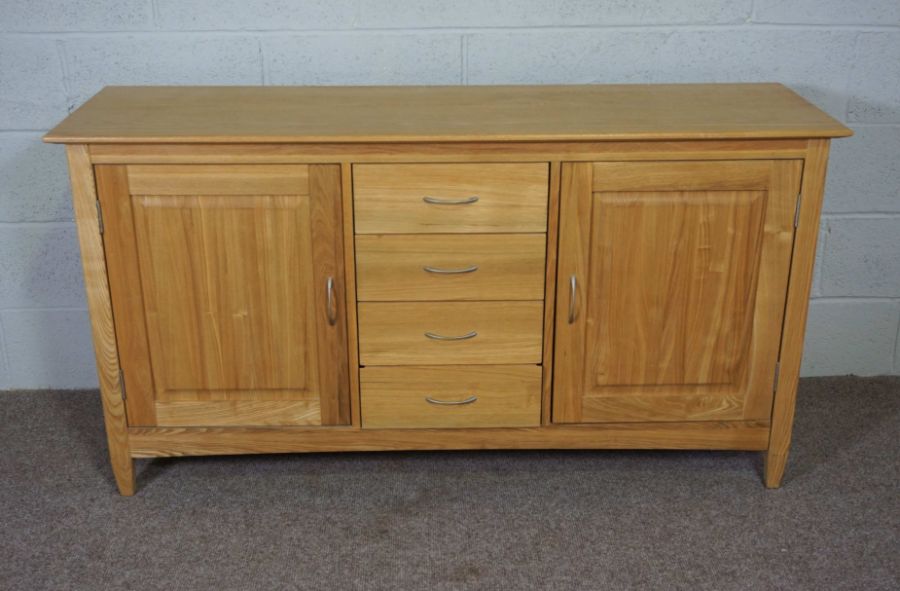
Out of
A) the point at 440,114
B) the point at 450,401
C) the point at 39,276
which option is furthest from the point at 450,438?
the point at 39,276

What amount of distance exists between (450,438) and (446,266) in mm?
390

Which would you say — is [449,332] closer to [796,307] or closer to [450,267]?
[450,267]

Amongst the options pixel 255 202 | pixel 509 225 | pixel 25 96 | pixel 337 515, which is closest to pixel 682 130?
pixel 509 225

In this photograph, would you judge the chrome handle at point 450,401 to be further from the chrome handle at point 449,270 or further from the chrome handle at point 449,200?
the chrome handle at point 449,200

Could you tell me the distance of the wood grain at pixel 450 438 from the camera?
→ 202cm

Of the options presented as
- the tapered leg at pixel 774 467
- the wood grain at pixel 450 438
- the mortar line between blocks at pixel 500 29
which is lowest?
the tapered leg at pixel 774 467

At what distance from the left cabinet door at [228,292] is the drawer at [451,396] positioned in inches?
2.8

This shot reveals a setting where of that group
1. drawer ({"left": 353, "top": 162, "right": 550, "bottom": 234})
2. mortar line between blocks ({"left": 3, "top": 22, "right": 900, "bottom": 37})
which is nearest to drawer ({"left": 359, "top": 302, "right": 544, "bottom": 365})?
drawer ({"left": 353, "top": 162, "right": 550, "bottom": 234})

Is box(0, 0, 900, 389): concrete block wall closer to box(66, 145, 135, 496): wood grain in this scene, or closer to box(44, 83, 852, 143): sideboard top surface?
box(44, 83, 852, 143): sideboard top surface

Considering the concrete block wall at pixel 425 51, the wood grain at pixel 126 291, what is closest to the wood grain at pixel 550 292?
the concrete block wall at pixel 425 51

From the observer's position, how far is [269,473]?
2127 mm

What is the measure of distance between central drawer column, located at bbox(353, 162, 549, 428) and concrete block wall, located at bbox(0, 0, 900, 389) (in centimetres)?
53

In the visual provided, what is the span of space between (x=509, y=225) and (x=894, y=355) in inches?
50.4

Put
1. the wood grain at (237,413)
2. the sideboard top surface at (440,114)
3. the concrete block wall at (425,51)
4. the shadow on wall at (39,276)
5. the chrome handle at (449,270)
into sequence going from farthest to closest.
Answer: the shadow on wall at (39,276)
the concrete block wall at (425,51)
the wood grain at (237,413)
the chrome handle at (449,270)
the sideboard top surface at (440,114)
